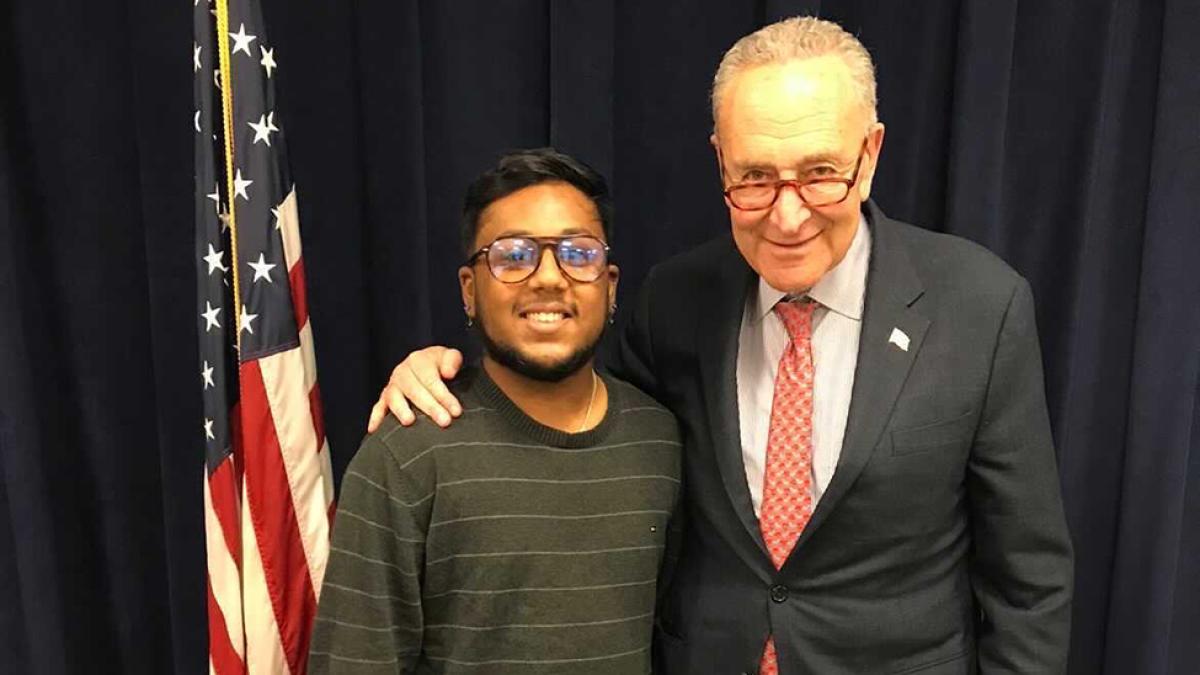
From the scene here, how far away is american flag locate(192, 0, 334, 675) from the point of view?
1.53m

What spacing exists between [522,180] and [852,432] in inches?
Result: 23.7

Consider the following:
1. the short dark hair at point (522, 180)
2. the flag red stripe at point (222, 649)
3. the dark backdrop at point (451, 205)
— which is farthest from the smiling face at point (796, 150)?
the flag red stripe at point (222, 649)

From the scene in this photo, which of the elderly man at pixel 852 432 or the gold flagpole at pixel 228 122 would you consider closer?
the elderly man at pixel 852 432

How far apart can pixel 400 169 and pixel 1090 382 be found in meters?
1.50

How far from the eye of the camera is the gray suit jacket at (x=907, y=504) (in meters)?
1.36

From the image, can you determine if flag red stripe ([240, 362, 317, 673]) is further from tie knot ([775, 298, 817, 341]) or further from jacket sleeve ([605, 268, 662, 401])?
tie knot ([775, 298, 817, 341])

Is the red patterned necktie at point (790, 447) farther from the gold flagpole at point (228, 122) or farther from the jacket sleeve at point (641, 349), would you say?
the gold flagpole at point (228, 122)

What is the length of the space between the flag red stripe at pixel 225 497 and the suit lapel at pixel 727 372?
32.5 inches

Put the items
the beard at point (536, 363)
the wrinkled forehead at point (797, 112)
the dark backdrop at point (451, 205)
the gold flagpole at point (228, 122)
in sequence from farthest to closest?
1. the dark backdrop at point (451, 205)
2. the gold flagpole at point (228, 122)
3. the beard at point (536, 363)
4. the wrinkled forehead at point (797, 112)

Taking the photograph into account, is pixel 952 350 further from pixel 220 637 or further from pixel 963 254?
pixel 220 637

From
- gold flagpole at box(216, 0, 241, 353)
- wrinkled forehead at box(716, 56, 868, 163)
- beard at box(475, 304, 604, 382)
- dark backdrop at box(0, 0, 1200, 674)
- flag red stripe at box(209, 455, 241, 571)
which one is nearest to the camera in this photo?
wrinkled forehead at box(716, 56, 868, 163)

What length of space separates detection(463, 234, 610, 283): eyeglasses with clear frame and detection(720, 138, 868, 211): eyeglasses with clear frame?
24 centimetres

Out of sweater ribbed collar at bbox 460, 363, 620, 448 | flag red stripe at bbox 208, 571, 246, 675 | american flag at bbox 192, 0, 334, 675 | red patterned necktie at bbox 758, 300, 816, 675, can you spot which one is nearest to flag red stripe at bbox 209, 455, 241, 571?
american flag at bbox 192, 0, 334, 675

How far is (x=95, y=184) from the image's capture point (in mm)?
1862
